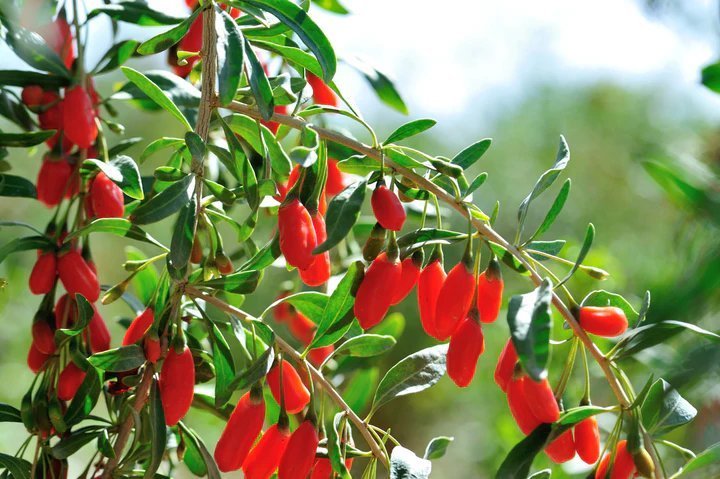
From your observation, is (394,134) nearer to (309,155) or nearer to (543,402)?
(309,155)

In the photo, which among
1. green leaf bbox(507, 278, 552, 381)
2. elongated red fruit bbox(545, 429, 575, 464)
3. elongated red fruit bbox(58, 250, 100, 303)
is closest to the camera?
green leaf bbox(507, 278, 552, 381)

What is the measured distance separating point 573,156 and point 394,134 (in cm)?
242

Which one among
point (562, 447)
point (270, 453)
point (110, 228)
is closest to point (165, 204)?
point (110, 228)

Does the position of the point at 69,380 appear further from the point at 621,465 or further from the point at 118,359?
the point at 621,465

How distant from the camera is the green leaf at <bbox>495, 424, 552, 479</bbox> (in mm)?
473

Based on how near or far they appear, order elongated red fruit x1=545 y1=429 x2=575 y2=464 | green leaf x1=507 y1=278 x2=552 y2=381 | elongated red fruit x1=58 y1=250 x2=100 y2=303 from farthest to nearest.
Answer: elongated red fruit x1=58 y1=250 x2=100 y2=303 → elongated red fruit x1=545 y1=429 x2=575 y2=464 → green leaf x1=507 y1=278 x2=552 y2=381

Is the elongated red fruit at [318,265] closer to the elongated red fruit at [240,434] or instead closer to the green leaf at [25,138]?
the elongated red fruit at [240,434]

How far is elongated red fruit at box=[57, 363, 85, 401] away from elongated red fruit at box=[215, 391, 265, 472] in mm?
154

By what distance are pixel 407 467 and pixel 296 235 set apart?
0.51 ft

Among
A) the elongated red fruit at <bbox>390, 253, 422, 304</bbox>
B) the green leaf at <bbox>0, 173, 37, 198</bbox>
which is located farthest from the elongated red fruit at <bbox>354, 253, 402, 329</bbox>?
the green leaf at <bbox>0, 173, 37, 198</bbox>

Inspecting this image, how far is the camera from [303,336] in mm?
776

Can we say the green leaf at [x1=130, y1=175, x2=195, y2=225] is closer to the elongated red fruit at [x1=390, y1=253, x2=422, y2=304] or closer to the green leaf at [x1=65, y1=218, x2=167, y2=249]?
the green leaf at [x1=65, y1=218, x2=167, y2=249]

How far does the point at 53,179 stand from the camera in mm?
672

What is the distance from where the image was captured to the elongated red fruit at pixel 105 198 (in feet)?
1.92
